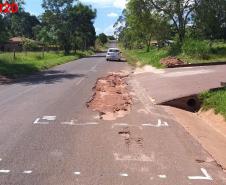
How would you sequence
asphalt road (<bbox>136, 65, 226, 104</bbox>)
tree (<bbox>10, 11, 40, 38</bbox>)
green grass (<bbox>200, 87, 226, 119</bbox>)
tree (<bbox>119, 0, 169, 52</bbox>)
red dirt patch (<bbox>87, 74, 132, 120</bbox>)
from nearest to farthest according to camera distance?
green grass (<bbox>200, 87, 226, 119</bbox>) < red dirt patch (<bbox>87, 74, 132, 120</bbox>) < asphalt road (<bbox>136, 65, 226, 104</bbox>) < tree (<bbox>119, 0, 169, 52</bbox>) < tree (<bbox>10, 11, 40, 38</bbox>)

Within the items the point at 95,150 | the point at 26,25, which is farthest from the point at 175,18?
the point at 26,25

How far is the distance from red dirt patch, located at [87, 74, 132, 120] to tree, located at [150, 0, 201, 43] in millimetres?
21726

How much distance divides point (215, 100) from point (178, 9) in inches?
1161

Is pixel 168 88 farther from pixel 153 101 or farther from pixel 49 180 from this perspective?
pixel 49 180

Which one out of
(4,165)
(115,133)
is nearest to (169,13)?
(115,133)

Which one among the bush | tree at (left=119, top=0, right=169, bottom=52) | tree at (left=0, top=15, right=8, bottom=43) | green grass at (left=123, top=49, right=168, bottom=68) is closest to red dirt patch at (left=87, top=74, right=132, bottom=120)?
green grass at (left=123, top=49, right=168, bottom=68)

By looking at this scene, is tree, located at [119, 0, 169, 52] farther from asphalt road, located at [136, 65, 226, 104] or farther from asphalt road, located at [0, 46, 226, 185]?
asphalt road, located at [0, 46, 226, 185]

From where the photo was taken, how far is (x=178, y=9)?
43.7 m

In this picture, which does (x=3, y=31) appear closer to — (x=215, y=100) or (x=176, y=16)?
(x=176, y=16)

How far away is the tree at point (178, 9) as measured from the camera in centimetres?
4358

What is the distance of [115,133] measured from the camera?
11.2 meters

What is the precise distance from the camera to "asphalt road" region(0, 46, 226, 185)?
7523 millimetres

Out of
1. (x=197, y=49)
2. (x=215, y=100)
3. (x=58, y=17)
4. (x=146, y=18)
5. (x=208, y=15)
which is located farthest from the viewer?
(x=58, y=17)

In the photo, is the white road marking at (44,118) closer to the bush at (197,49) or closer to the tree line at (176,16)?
the bush at (197,49)
